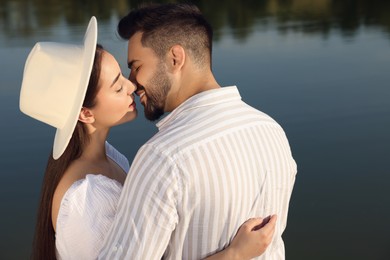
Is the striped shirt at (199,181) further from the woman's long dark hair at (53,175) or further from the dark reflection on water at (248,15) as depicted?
the dark reflection on water at (248,15)

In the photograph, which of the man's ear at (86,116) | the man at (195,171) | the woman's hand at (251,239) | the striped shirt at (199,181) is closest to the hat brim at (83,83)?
Result: the man's ear at (86,116)

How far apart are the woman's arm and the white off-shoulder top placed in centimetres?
54

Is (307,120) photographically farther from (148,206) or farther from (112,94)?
(148,206)

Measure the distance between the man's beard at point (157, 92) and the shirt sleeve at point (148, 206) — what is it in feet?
1.20

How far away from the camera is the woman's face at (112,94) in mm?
2064

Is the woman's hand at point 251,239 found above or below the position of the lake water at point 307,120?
above

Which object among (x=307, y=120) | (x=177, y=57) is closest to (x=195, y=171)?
(x=177, y=57)

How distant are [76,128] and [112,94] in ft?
0.57

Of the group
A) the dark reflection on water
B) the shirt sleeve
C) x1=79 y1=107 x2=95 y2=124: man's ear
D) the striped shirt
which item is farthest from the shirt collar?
the dark reflection on water

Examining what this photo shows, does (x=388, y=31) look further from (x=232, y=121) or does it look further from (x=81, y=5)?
(x=232, y=121)

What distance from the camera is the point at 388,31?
14.2 m

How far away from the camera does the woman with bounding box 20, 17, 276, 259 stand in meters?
1.99

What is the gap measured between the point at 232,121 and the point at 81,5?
20516 mm

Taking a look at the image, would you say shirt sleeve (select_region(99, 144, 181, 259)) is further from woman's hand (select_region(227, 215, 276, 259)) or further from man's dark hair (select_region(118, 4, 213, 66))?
man's dark hair (select_region(118, 4, 213, 66))
